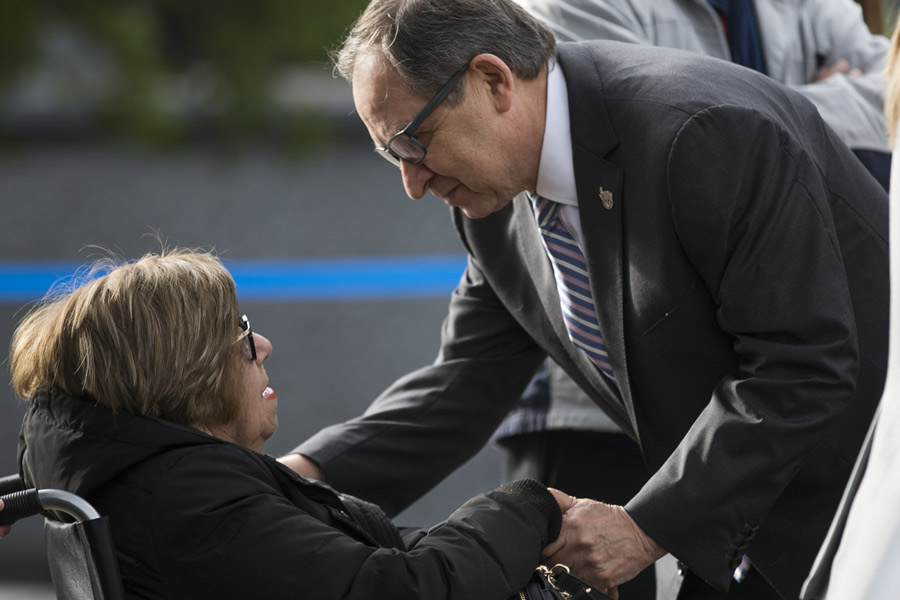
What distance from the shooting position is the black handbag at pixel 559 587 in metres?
2.19

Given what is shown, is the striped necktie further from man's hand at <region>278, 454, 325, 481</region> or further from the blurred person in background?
the blurred person in background

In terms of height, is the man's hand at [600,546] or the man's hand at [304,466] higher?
the man's hand at [304,466]

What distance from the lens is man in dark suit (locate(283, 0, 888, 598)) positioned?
223 centimetres

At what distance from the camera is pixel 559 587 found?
2209 mm

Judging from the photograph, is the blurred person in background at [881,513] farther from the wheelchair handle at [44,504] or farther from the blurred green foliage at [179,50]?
the blurred green foliage at [179,50]

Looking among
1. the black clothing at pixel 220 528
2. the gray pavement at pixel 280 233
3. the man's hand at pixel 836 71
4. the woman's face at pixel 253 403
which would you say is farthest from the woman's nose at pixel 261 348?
the gray pavement at pixel 280 233

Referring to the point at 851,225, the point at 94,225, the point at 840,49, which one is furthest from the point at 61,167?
the point at 851,225

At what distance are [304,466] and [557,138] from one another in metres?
0.87

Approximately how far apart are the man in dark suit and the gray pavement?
3.24 meters

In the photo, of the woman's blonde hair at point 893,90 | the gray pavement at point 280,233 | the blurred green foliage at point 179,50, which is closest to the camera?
the woman's blonde hair at point 893,90

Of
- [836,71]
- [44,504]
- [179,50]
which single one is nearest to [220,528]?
[44,504]

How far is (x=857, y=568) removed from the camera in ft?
5.02

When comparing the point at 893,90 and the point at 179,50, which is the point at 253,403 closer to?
the point at 893,90

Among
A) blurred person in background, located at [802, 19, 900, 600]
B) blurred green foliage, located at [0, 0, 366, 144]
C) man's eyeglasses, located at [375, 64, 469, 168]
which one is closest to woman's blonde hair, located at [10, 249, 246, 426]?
man's eyeglasses, located at [375, 64, 469, 168]
